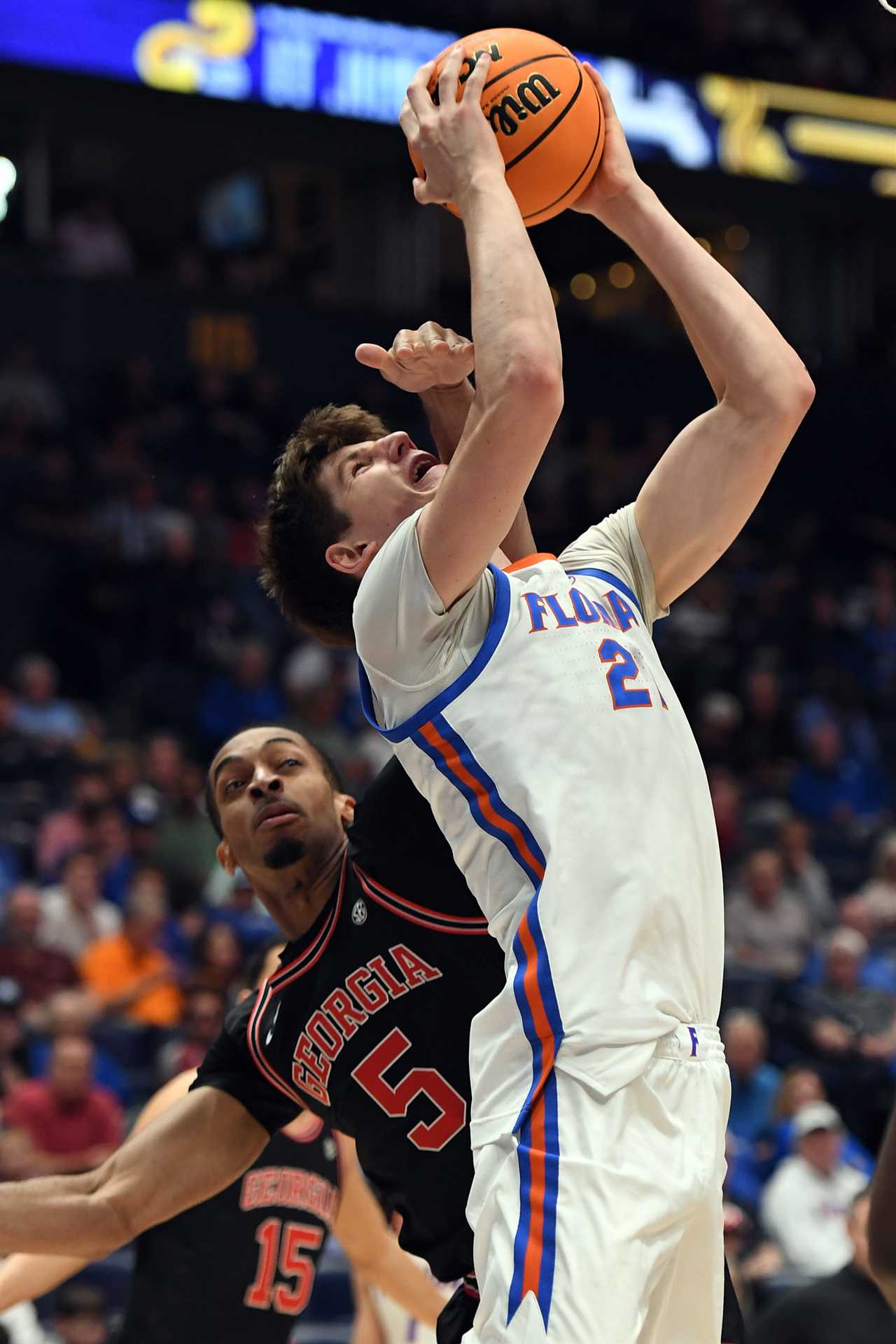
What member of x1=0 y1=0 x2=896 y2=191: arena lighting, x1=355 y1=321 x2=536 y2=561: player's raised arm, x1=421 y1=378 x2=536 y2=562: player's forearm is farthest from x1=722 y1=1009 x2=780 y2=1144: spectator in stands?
x1=355 y1=321 x2=536 y2=561: player's raised arm

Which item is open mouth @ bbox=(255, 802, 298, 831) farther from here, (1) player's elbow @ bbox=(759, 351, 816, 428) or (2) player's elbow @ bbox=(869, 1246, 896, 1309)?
(2) player's elbow @ bbox=(869, 1246, 896, 1309)

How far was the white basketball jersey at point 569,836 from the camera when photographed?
8.29 ft

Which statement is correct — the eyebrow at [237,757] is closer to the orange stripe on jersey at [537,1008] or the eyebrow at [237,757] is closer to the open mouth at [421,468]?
the open mouth at [421,468]

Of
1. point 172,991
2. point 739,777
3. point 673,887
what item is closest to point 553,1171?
point 673,887

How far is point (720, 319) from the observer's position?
2918 millimetres

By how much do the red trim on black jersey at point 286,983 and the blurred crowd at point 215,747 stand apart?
2989 mm

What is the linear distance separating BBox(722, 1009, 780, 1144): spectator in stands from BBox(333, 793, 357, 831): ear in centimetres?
654

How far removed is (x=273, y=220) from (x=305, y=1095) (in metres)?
15.7

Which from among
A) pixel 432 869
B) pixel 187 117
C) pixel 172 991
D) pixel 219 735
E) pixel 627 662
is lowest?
pixel 172 991

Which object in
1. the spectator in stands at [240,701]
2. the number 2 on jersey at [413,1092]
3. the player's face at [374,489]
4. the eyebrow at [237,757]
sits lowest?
the spectator in stands at [240,701]

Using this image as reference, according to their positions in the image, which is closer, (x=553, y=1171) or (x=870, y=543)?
(x=553, y=1171)

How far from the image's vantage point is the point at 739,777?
1422 cm

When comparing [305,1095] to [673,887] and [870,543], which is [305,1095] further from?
[870,543]

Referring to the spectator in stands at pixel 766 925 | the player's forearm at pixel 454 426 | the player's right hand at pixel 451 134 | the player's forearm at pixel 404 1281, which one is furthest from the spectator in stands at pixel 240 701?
the player's right hand at pixel 451 134
